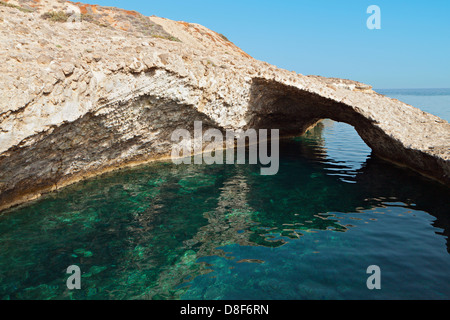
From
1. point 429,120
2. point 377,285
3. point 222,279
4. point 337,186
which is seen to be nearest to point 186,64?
point 337,186

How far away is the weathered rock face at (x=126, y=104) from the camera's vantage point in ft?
36.3

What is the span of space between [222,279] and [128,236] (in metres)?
3.81

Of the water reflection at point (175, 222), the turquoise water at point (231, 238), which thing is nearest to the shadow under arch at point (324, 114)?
the water reflection at point (175, 222)

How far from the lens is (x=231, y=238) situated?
400 inches

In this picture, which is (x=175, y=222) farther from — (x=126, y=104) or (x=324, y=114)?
(x=324, y=114)

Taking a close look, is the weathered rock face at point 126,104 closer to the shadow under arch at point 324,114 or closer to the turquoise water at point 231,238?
the shadow under arch at point 324,114

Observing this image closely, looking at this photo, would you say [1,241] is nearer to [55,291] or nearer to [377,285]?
[55,291]

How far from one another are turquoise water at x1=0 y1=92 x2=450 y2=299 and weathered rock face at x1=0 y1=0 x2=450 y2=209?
4.89ft

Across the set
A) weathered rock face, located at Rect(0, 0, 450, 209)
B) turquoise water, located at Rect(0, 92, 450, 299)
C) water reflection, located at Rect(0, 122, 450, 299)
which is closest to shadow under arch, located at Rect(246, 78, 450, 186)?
weathered rock face, located at Rect(0, 0, 450, 209)

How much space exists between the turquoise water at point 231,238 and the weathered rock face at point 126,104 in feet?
4.89
